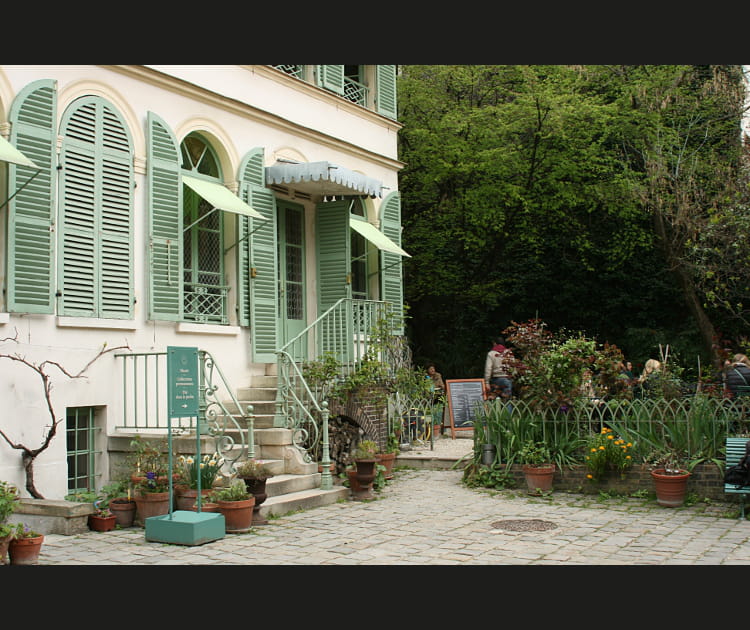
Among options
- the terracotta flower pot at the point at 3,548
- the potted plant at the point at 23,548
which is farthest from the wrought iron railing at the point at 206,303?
the terracotta flower pot at the point at 3,548

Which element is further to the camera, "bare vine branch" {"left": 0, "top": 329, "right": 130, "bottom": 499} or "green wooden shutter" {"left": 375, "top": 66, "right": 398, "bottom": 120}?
"green wooden shutter" {"left": 375, "top": 66, "right": 398, "bottom": 120}

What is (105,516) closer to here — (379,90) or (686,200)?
(379,90)

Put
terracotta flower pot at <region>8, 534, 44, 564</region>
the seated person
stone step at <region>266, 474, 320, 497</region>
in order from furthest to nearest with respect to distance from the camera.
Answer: the seated person
stone step at <region>266, 474, 320, 497</region>
terracotta flower pot at <region>8, 534, 44, 564</region>

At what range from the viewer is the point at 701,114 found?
19094 millimetres

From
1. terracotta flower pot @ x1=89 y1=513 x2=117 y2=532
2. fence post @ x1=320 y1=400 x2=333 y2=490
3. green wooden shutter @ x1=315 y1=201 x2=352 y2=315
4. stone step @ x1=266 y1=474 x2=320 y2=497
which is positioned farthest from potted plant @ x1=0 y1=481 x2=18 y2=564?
green wooden shutter @ x1=315 y1=201 x2=352 y2=315

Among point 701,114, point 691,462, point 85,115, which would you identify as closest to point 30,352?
point 85,115

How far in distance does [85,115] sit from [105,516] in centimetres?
438

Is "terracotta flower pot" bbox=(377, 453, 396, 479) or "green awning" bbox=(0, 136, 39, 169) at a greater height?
"green awning" bbox=(0, 136, 39, 169)

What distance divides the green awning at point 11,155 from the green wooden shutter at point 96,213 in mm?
1090

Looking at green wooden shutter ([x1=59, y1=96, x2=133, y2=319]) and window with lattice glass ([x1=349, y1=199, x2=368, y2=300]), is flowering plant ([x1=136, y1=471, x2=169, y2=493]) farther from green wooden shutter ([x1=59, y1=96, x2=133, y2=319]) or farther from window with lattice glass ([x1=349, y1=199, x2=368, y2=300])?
window with lattice glass ([x1=349, y1=199, x2=368, y2=300])

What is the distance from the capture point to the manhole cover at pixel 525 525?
7832 millimetres

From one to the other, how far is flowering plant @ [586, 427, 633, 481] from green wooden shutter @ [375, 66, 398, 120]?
772 centimetres

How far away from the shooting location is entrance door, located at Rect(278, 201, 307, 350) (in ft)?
40.6

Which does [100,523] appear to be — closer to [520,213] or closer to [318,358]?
[318,358]
